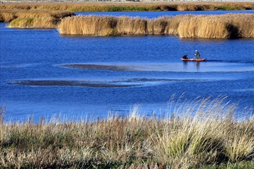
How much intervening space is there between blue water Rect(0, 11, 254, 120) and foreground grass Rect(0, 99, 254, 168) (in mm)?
2766

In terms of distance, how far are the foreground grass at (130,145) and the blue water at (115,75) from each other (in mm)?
2766

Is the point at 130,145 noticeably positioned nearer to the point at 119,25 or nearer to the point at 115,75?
the point at 115,75

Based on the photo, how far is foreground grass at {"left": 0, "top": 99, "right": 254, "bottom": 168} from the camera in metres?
7.73

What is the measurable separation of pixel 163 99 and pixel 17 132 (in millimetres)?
10615

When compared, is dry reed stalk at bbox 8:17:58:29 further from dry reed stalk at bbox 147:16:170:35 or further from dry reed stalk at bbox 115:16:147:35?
dry reed stalk at bbox 147:16:170:35

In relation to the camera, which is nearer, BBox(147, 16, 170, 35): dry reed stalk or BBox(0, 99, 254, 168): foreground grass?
BBox(0, 99, 254, 168): foreground grass

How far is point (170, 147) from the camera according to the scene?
27.4ft

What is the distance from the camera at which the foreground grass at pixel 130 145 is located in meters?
7.73

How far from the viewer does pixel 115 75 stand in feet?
86.5

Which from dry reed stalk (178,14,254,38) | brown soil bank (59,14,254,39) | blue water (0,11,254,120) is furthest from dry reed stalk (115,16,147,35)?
dry reed stalk (178,14,254,38)

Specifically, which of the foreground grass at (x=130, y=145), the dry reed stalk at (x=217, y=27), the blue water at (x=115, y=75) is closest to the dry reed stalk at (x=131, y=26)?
the blue water at (x=115, y=75)

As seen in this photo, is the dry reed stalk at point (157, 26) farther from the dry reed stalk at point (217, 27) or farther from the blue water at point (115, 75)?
the dry reed stalk at point (217, 27)

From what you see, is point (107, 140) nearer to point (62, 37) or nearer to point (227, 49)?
point (227, 49)

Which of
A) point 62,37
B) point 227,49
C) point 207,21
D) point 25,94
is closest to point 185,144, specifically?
point 25,94
